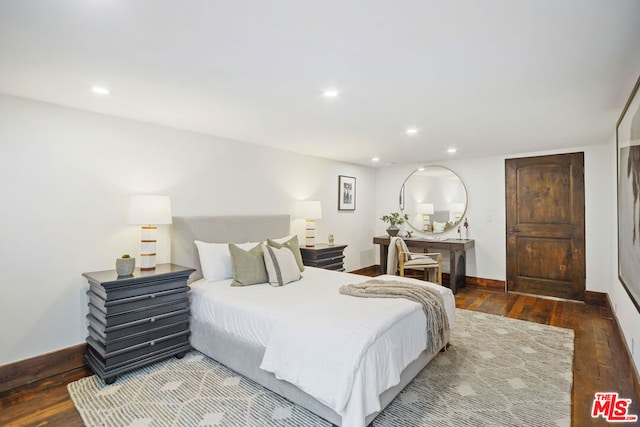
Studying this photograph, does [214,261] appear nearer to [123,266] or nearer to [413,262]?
[123,266]

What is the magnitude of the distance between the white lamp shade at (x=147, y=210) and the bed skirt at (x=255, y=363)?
0.99 metres

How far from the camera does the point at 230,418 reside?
6.77ft

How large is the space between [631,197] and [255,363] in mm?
3055

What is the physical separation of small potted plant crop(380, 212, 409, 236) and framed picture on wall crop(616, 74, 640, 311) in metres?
3.34

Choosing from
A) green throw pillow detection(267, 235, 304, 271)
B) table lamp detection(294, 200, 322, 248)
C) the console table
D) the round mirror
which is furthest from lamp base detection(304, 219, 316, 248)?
the round mirror

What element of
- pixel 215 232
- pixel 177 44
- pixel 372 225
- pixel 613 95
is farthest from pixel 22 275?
pixel 372 225

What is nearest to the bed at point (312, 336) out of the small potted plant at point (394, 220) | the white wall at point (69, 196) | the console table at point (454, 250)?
the white wall at point (69, 196)

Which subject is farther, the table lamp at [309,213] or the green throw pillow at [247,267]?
the table lamp at [309,213]

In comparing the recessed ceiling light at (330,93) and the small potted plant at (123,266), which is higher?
the recessed ceiling light at (330,93)

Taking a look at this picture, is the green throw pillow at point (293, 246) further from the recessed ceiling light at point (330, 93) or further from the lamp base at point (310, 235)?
the recessed ceiling light at point (330, 93)

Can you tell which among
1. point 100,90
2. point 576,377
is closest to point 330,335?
point 576,377

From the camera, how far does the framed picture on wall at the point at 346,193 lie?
19.1ft

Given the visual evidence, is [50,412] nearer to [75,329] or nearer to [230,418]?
[75,329]

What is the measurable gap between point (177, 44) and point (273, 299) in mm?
1919
